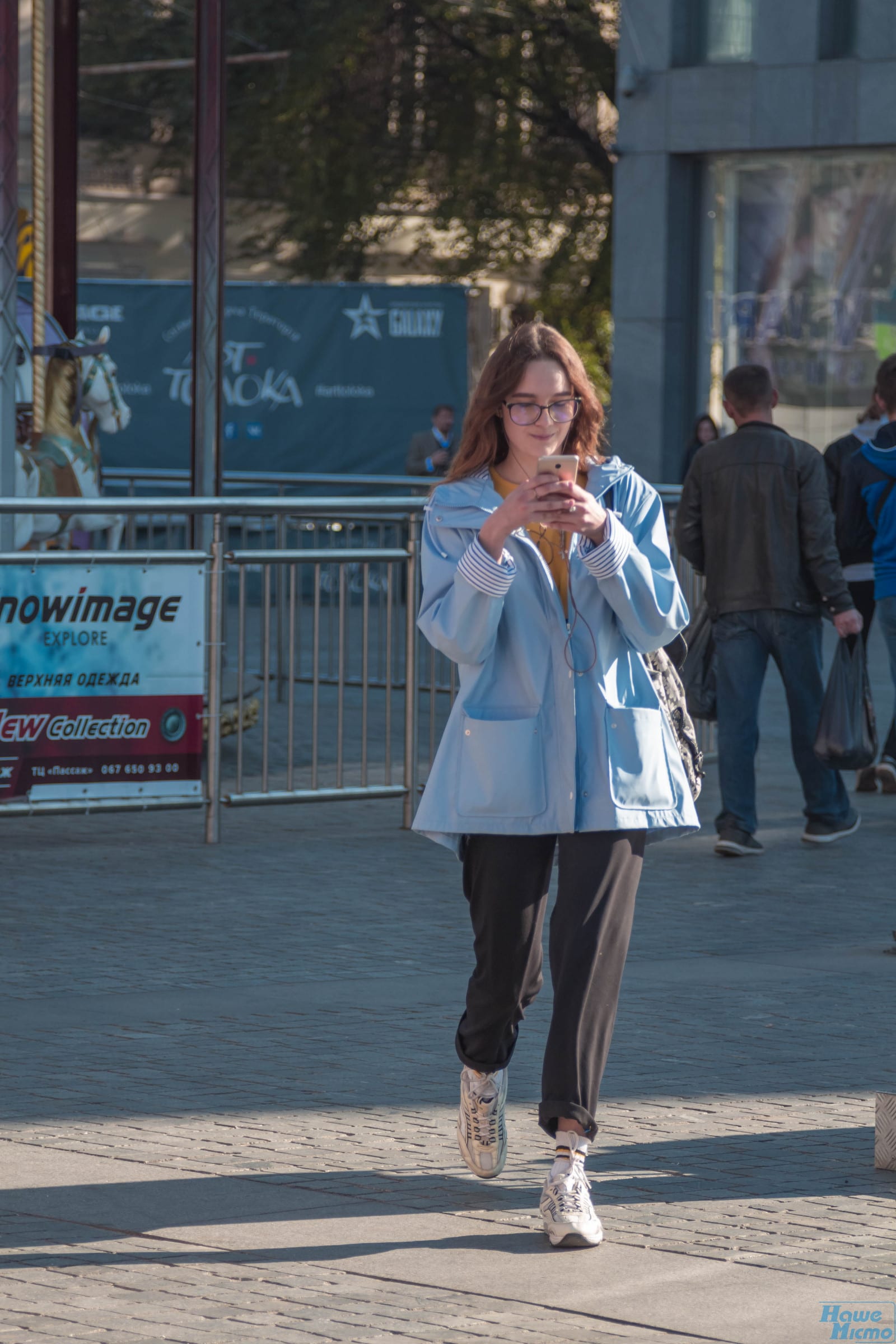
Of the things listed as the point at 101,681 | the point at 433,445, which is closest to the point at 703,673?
the point at 101,681

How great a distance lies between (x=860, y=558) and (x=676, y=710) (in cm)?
639

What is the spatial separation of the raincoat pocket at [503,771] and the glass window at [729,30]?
744 inches

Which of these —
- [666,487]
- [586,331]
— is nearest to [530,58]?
[586,331]

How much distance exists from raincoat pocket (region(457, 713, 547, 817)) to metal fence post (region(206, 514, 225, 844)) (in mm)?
4755

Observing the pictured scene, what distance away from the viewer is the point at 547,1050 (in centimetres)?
452

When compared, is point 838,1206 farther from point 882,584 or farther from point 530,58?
point 530,58

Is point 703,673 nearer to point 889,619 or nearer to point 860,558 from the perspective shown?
point 889,619

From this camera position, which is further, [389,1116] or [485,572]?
[389,1116]

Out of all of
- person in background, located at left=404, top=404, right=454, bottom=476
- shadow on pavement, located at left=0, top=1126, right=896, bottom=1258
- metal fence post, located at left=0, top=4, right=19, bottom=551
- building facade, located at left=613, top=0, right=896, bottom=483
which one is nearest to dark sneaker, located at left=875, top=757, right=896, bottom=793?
metal fence post, located at left=0, top=4, right=19, bottom=551

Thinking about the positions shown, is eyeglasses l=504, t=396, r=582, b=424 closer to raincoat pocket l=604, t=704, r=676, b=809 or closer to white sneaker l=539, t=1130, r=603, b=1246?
raincoat pocket l=604, t=704, r=676, b=809

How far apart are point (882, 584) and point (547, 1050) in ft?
20.6

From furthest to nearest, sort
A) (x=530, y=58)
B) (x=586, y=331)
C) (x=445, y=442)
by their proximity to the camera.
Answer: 1. (x=586, y=331)
2. (x=530, y=58)
3. (x=445, y=442)

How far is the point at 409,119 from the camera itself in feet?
109
